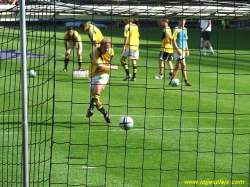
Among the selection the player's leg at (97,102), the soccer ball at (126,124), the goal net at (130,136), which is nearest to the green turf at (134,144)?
the goal net at (130,136)

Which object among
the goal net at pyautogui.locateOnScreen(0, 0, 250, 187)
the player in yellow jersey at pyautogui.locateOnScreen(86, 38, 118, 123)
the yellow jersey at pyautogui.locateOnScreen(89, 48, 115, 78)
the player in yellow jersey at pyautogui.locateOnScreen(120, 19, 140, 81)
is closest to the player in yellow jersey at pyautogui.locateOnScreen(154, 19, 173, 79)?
the player in yellow jersey at pyautogui.locateOnScreen(120, 19, 140, 81)

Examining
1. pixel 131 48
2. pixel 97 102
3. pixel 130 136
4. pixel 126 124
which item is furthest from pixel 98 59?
pixel 131 48

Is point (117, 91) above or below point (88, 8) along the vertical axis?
below

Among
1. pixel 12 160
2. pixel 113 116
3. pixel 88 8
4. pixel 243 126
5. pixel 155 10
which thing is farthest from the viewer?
pixel 113 116

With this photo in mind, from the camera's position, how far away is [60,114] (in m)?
12.3

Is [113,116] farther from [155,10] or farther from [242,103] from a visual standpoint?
[155,10]

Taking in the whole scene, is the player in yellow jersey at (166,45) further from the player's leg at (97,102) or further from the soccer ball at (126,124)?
the soccer ball at (126,124)

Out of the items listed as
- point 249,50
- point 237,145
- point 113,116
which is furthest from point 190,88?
point 249,50

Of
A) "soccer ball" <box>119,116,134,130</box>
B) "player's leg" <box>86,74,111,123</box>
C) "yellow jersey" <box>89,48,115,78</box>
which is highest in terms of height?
"yellow jersey" <box>89,48,115,78</box>

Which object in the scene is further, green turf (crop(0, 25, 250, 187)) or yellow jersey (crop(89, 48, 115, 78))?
yellow jersey (crop(89, 48, 115, 78))

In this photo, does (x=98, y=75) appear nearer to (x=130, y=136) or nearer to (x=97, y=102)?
(x=97, y=102)

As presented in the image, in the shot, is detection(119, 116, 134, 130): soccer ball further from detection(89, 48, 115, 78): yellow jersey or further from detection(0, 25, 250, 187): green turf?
detection(89, 48, 115, 78): yellow jersey

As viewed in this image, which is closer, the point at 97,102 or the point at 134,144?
the point at 134,144

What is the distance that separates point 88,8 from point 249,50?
22666mm
